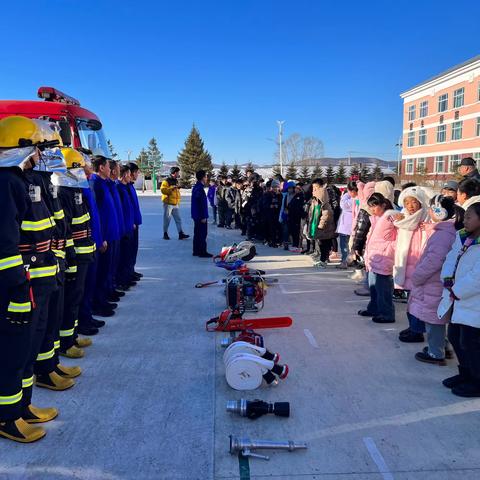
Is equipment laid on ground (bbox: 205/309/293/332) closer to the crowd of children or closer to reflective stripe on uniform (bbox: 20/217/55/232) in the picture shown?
the crowd of children

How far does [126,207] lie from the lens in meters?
7.11

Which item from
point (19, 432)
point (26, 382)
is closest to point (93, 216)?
point (26, 382)

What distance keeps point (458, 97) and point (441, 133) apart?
16.4 ft

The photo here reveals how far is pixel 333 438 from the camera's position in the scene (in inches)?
125

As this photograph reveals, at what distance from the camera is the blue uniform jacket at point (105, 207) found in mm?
5773

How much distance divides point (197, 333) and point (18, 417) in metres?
2.43

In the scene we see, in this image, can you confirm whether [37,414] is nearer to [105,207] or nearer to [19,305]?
[19,305]

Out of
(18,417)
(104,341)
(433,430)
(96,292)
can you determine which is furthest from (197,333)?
(433,430)

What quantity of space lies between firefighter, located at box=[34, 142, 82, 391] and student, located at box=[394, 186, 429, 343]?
3.62 meters

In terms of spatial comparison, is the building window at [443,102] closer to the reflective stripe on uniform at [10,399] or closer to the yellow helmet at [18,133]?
the yellow helmet at [18,133]

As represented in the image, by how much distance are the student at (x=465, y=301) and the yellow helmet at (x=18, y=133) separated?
3.46 metres

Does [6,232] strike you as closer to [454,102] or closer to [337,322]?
[337,322]

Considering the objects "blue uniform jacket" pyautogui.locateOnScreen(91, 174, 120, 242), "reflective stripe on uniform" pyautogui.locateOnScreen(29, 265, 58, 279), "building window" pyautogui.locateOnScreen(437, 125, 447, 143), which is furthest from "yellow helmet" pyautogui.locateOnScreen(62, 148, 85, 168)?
"building window" pyautogui.locateOnScreen(437, 125, 447, 143)

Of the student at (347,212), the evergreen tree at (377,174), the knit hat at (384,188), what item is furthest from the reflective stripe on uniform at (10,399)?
the evergreen tree at (377,174)
